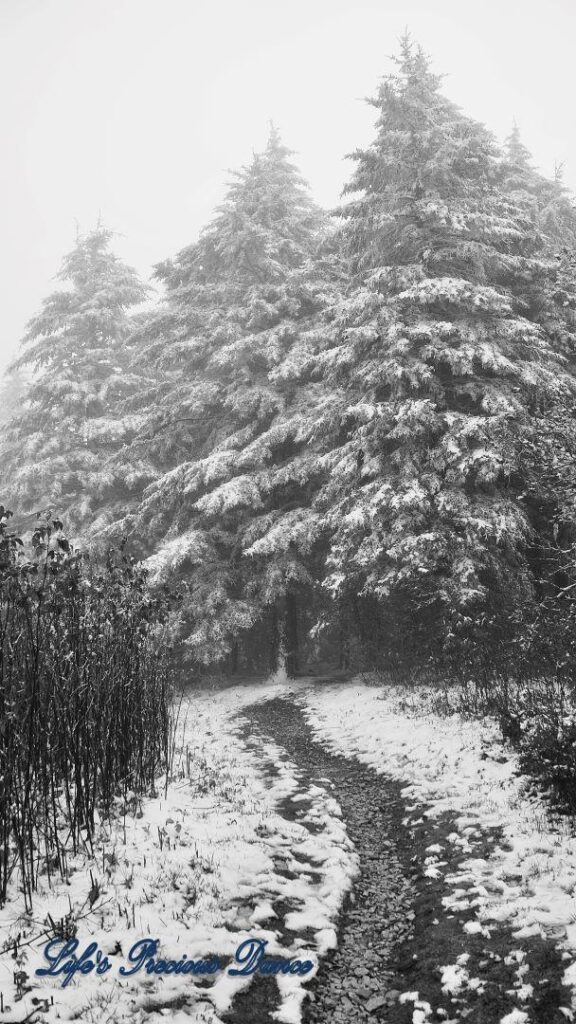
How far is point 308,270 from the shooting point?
58.4 ft

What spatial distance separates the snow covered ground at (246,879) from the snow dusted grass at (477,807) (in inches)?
0.7

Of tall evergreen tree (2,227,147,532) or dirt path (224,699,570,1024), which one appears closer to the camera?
dirt path (224,699,570,1024)

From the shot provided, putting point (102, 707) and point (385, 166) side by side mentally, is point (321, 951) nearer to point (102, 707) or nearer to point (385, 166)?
point (102, 707)

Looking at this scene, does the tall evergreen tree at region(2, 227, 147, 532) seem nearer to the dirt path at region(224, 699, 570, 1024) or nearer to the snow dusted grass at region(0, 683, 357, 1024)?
the snow dusted grass at region(0, 683, 357, 1024)

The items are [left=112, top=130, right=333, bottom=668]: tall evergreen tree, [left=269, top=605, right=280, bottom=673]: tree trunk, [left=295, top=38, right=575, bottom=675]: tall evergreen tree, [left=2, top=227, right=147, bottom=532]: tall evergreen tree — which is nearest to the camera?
[left=295, top=38, right=575, bottom=675]: tall evergreen tree

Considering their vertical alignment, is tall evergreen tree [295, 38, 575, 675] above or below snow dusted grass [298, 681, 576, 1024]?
above

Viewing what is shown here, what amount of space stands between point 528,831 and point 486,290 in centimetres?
1079

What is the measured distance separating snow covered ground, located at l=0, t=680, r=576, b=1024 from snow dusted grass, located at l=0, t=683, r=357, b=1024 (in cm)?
1

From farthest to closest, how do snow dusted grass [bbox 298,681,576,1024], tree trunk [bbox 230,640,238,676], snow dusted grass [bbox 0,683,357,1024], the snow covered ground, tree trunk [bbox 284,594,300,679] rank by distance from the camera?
tree trunk [bbox 230,640,238,676] < tree trunk [bbox 284,594,300,679] < snow dusted grass [bbox 298,681,576,1024] < the snow covered ground < snow dusted grass [bbox 0,683,357,1024]

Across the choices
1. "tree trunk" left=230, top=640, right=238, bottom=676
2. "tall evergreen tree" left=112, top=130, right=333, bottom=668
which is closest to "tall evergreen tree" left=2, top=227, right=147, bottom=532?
"tall evergreen tree" left=112, top=130, right=333, bottom=668

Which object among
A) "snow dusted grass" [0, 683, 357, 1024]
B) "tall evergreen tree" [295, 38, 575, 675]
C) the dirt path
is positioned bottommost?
the dirt path

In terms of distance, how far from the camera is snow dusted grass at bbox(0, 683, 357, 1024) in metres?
3.64

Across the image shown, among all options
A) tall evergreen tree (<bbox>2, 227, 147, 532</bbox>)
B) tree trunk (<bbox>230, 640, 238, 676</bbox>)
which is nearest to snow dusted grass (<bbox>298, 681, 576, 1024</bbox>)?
tree trunk (<bbox>230, 640, 238, 676</bbox>)

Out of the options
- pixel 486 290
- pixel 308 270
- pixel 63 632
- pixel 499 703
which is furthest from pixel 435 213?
pixel 63 632
